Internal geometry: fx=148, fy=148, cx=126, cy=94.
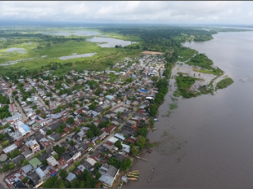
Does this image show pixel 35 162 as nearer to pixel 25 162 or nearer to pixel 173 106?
pixel 25 162

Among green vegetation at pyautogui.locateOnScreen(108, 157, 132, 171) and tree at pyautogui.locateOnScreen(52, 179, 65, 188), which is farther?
green vegetation at pyautogui.locateOnScreen(108, 157, 132, 171)

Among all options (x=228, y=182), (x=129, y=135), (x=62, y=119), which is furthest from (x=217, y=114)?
(x=62, y=119)

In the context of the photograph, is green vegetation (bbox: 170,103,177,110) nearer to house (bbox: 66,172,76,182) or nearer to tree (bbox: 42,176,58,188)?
house (bbox: 66,172,76,182)

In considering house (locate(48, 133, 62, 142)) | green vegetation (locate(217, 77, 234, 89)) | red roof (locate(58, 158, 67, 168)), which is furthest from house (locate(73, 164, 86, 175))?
green vegetation (locate(217, 77, 234, 89))

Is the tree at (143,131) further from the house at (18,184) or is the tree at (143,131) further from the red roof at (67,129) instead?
the house at (18,184)

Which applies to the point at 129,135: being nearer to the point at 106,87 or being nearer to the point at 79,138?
the point at 79,138

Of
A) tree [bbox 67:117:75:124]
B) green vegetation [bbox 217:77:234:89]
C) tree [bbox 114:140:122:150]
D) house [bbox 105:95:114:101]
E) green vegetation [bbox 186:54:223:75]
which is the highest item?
green vegetation [bbox 186:54:223:75]

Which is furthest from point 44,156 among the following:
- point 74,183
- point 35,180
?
point 74,183

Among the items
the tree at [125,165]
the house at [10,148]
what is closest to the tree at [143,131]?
the tree at [125,165]
